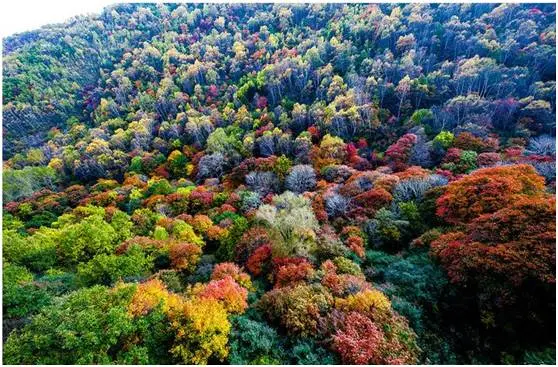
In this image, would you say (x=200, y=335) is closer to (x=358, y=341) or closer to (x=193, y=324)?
(x=193, y=324)

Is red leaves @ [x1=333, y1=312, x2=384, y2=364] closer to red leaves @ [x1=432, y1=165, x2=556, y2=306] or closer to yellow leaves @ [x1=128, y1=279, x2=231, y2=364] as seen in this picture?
yellow leaves @ [x1=128, y1=279, x2=231, y2=364]

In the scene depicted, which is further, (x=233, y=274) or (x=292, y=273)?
(x=233, y=274)

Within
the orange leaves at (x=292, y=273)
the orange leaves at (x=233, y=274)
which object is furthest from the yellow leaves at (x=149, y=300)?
the orange leaves at (x=292, y=273)

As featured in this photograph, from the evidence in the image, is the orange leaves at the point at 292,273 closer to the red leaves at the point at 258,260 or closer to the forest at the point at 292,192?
the forest at the point at 292,192

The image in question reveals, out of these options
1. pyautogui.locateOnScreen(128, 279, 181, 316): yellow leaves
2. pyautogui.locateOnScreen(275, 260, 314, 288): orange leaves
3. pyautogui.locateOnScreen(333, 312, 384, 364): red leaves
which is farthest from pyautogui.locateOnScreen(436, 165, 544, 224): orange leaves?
pyautogui.locateOnScreen(128, 279, 181, 316): yellow leaves

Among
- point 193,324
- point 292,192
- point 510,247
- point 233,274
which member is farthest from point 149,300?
point 292,192

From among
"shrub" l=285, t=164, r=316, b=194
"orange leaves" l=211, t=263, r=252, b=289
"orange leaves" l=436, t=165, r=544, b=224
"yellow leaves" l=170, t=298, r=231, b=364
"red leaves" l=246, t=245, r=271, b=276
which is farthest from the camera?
"shrub" l=285, t=164, r=316, b=194
